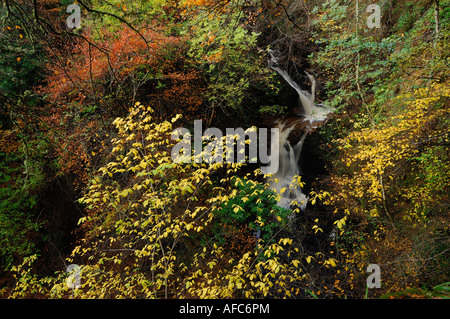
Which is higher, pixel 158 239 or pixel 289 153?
pixel 289 153

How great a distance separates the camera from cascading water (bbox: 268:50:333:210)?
31.6 ft

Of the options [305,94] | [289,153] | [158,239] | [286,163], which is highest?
[305,94]

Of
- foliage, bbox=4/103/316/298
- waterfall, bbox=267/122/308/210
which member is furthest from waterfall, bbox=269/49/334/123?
foliage, bbox=4/103/316/298

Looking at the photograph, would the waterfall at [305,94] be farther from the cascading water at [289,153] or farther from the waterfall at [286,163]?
the waterfall at [286,163]

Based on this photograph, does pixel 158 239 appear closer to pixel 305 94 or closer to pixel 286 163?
pixel 286 163

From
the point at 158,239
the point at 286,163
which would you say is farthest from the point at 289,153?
the point at 158,239

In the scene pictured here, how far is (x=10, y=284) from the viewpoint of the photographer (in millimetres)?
6805

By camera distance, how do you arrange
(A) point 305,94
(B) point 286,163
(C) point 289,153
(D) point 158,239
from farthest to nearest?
(A) point 305,94 < (C) point 289,153 < (B) point 286,163 < (D) point 158,239

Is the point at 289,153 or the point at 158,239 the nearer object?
the point at 158,239

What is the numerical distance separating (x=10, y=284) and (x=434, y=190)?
13.0m

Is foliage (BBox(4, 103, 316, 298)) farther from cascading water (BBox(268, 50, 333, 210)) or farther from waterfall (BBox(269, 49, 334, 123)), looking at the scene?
waterfall (BBox(269, 49, 334, 123))

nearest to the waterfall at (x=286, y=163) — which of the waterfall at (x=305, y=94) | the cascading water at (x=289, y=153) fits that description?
the cascading water at (x=289, y=153)

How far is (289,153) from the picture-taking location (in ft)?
34.7
